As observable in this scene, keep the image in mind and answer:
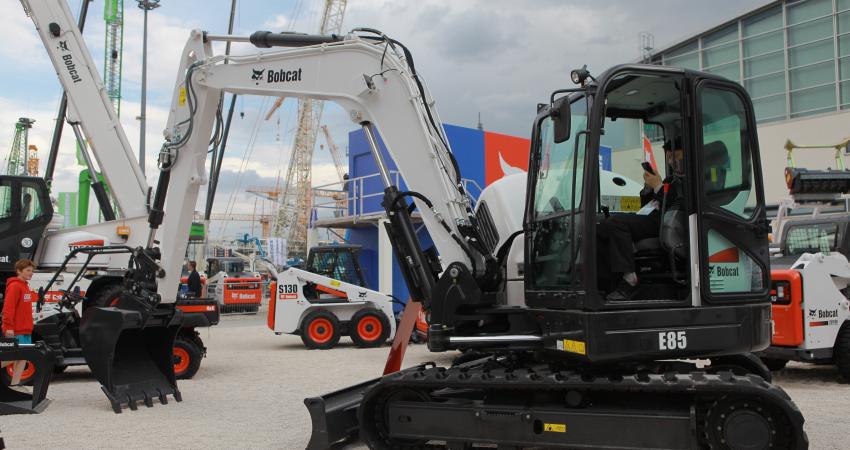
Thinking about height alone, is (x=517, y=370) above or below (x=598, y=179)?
below

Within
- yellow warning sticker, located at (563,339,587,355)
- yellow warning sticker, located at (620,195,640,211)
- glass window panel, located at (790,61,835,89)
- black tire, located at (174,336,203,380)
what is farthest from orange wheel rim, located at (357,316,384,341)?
glass window panel, located at (790,61,835,89)

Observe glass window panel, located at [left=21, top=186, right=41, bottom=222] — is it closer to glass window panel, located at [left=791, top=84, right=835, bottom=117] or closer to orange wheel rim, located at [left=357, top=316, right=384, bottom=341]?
orange wheel rim, located at [left=357, top=316, right=384, bottom=341]

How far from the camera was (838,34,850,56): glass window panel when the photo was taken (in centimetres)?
2753

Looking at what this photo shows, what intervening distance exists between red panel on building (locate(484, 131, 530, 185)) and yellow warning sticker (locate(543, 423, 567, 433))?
53.8 feet

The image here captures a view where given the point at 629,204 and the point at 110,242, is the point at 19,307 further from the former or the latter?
the point at 629,204

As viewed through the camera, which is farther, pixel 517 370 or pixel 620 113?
pixel 620 113

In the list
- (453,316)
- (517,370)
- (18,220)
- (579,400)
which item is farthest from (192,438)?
(18,220)

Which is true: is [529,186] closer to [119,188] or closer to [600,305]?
[600,305]

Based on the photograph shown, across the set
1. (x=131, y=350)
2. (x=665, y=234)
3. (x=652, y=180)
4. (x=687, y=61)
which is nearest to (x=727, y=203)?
(x=665, y=234)

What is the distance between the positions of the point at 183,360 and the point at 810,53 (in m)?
27.4

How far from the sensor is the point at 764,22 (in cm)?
3036

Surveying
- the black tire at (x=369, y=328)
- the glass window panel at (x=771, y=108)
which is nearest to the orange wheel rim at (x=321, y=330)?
the black tire at (x=369, y=328)

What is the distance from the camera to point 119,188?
9.88m

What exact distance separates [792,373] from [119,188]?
10185mm
